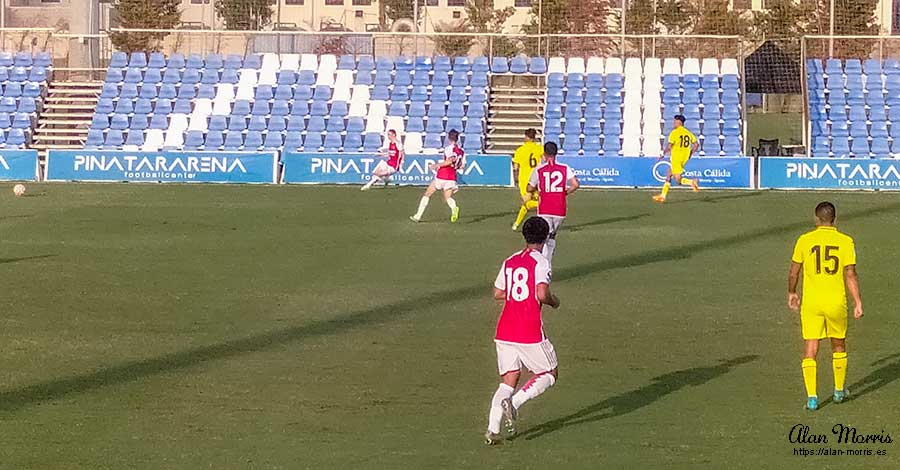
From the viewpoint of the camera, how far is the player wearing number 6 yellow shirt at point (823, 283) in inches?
409

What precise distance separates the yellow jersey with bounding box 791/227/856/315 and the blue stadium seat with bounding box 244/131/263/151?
31527mm

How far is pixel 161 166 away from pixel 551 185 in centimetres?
2092

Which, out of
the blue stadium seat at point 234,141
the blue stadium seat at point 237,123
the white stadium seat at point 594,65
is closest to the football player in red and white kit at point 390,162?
the blue stadium seat at point 234,141

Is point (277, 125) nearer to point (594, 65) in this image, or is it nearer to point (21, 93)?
point (21, 93)

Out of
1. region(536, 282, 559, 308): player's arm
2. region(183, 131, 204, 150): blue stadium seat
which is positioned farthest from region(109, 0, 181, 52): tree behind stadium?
region(536, 282, 559, 308): player's arm

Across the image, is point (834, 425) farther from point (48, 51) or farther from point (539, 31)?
point (48, 51)

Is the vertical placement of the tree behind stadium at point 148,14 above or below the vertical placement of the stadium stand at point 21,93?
above

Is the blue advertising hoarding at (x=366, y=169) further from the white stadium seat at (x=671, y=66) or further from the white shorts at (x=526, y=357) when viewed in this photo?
the white shorts at (x=526, y=357)

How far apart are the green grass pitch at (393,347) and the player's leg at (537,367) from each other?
0.37 meters

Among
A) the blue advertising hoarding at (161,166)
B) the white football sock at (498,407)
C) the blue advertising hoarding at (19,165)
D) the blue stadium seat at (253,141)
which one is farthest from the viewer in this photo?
the blue stadium seat at (253,141)

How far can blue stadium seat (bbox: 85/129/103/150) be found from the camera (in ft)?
135

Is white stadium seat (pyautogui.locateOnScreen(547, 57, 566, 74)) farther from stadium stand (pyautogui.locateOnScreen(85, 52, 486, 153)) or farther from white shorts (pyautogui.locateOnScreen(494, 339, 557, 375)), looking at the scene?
white shorts (pyautogui.locateOnScreen(494, 339, 557, 375))

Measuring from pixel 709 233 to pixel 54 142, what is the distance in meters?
25.4

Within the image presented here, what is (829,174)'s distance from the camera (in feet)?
116
